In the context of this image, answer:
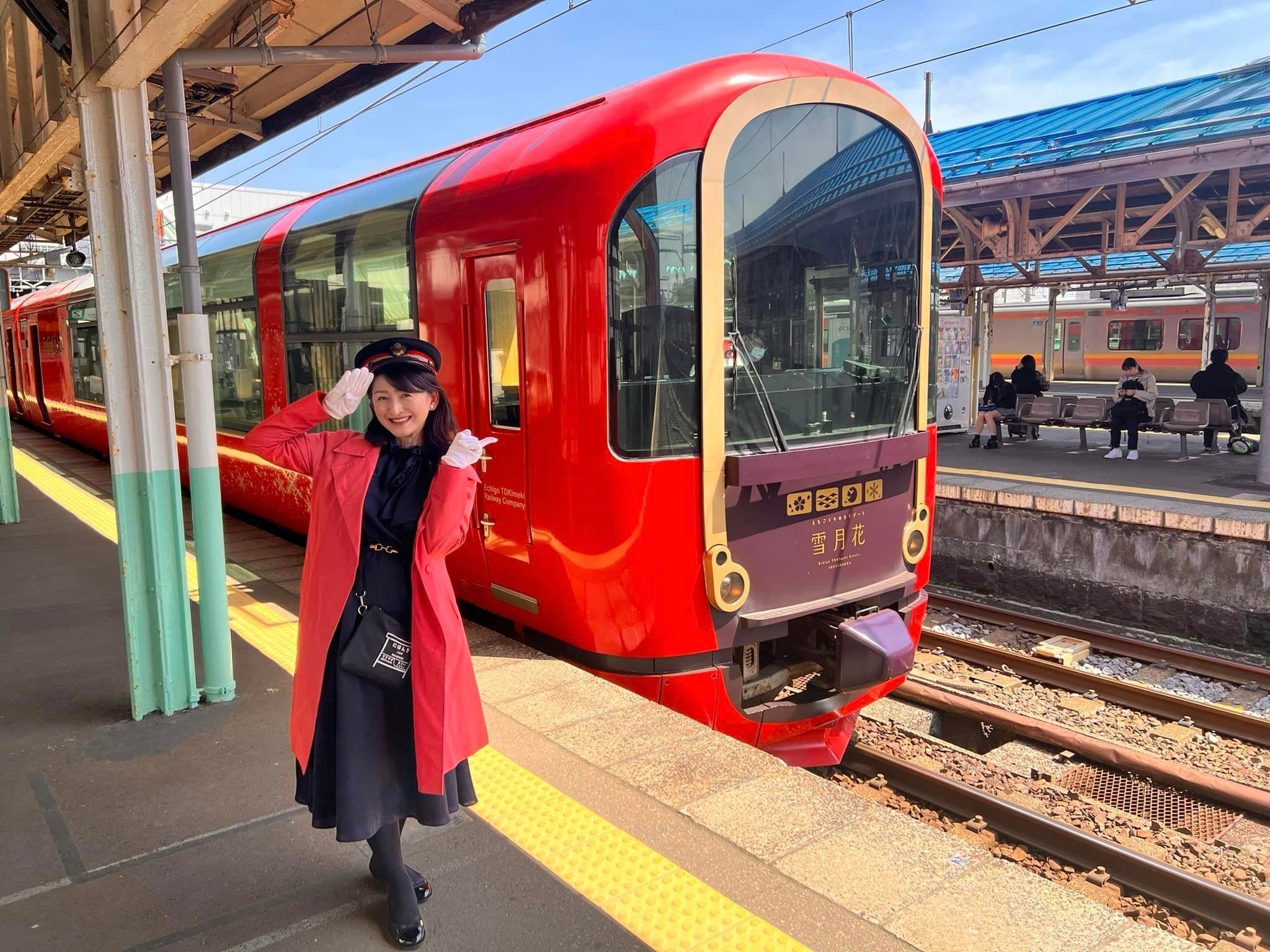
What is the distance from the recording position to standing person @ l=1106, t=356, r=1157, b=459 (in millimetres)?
11617

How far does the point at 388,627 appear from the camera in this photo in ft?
7.59

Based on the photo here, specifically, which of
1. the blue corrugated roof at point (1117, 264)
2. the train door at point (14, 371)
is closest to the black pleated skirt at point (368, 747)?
the blue corrugated roof at point (1117, 264)

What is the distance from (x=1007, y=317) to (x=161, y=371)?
31.1 m

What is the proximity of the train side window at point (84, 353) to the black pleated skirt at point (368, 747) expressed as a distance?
37.4 ft

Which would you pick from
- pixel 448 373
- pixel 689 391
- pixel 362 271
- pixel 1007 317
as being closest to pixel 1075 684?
pixel 689 391

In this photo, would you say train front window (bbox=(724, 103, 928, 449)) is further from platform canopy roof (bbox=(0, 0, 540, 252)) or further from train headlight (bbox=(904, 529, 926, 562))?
platform canopy roof (bbox=(0, 0, 540, 252))

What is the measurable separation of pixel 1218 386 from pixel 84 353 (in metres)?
15.2

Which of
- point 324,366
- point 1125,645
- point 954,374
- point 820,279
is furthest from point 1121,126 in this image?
point 324,366

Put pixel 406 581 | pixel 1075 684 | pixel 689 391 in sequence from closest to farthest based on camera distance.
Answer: pixel 406 581, pixel 689 391, pixel 1075 684

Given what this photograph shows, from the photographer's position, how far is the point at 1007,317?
102ft

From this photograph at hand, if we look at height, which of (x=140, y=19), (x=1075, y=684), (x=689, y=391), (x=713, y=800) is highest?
(x=140, y=19)

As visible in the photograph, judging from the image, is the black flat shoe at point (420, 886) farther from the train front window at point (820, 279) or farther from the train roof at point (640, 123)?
the train roof at point (640, 123)

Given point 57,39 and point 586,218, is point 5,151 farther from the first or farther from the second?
point 586,218

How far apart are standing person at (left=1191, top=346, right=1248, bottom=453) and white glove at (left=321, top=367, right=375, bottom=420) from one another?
41.5 ft
